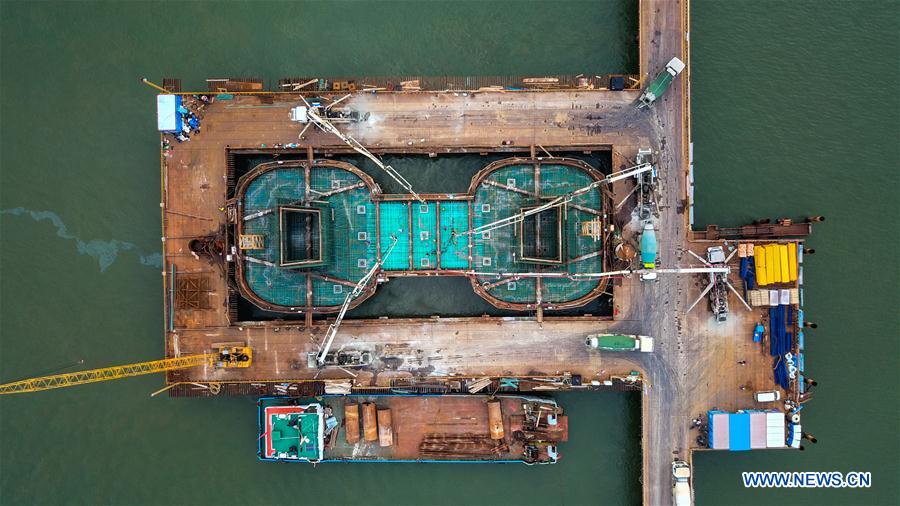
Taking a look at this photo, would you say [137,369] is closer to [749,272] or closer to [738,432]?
[738,432]

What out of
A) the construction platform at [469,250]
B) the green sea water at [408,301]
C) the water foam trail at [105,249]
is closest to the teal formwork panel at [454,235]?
the construction platform at [469,250]

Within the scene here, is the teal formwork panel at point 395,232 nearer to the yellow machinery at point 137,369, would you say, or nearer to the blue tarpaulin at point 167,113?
the yellow machinery at point 137,369

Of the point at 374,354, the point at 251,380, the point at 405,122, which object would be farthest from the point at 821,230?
the point at 251,380

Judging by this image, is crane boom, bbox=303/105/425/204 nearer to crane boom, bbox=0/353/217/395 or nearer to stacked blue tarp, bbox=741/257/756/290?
crane boom, bbox=0/353/217/395

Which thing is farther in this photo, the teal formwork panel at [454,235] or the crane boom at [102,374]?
the teal formwork panel at [454,235]

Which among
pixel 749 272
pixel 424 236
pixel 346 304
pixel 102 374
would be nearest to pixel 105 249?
pixel 102 374
